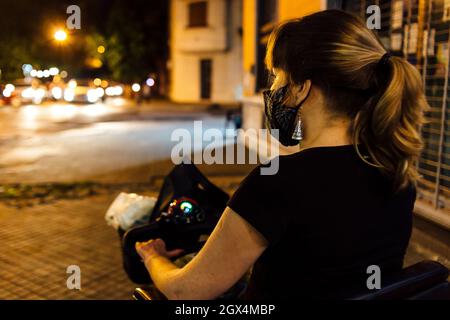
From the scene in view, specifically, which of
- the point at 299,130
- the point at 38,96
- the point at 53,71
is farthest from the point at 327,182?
the point at 53,71

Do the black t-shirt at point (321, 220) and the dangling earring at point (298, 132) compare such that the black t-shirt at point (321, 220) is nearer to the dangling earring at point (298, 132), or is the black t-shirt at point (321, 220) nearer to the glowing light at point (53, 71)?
the dangling earring at point (298, 132)

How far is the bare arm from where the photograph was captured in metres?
1.56

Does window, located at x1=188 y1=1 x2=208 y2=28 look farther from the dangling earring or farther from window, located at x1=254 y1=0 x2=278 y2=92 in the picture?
the dangling earring

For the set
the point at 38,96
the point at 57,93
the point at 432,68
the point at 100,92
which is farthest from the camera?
the point at 100,92

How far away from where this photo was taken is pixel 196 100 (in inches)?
1436

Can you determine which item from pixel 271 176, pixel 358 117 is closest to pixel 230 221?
pixel 271 176

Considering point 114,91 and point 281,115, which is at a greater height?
point 281,115

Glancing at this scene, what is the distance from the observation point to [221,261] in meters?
1.62

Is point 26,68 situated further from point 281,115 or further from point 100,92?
point 281,115

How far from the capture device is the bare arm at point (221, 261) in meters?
1.56

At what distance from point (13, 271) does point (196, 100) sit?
32.1m

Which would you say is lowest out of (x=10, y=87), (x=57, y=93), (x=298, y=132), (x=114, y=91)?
(x=57, y=93)

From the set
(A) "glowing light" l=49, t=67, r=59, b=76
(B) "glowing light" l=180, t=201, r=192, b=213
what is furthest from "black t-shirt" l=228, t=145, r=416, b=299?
(A) "glowing light" l=49, t=67, r=59, b=76

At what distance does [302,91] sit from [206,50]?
34.2 m
